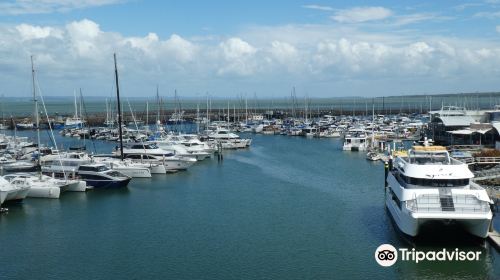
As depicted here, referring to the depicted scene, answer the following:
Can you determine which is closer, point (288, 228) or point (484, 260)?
point (484, 260)

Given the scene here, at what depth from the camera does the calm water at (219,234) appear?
79.5 ft

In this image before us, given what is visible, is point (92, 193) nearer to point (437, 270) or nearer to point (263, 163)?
point (263, 163)

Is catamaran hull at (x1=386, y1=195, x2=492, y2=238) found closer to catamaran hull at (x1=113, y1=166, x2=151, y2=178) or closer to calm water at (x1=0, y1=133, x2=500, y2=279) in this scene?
calm water at (x1=0, y1=133, x2=500, y2=279)

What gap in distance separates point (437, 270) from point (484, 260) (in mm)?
2431

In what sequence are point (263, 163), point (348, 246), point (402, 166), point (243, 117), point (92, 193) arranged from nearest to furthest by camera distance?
point (348, 246) → point (402, 166) → point (92, 193) → point (263, 163) → point (243, 117)

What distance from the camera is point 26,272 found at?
24.3 metres

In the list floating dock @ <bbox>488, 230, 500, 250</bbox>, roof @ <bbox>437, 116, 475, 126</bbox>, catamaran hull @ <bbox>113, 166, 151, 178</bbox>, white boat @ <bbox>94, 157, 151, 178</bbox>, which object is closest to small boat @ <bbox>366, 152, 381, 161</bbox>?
roof @ <bbox>437, 116, 475, 126</bbox>

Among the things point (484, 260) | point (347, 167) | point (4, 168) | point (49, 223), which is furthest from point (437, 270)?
point (4, 168)

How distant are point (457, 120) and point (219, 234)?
41306mm

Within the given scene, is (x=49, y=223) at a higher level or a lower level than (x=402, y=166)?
lower

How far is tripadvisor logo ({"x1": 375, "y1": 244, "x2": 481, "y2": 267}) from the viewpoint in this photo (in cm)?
2484

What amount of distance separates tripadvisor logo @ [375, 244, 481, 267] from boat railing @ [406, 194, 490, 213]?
1960 millimetres

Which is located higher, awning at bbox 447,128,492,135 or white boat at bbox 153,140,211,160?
awning at bbox 447,128,492,135

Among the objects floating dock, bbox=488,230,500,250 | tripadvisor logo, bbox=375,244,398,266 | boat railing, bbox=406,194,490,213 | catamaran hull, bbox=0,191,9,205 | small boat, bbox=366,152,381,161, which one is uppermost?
boat railing, bbox=406,194,490,213
